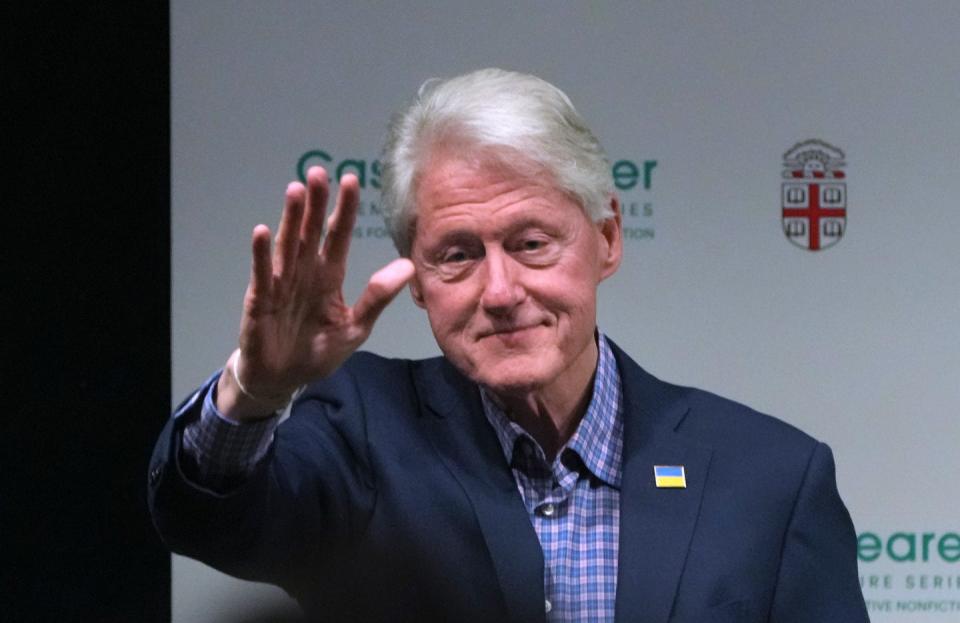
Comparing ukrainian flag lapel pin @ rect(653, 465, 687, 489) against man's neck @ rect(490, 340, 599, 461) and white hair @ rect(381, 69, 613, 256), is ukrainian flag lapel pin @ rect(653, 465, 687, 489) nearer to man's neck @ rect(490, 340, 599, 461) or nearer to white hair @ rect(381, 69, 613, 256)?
man's neck @ rect(490, 340, 599, 461)

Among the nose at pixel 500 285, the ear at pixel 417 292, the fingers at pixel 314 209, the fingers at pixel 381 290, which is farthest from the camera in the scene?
the ear at pixel 417 292

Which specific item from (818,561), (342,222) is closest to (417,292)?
(342,222)

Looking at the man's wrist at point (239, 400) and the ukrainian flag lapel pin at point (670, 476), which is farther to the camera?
the ukrainian flag lapel pin at point (670, 476)

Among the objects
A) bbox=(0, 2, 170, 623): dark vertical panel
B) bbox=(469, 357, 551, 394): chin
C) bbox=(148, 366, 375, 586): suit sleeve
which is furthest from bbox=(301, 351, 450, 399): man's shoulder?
bbox=(0, 2, 170, 623): dark vertical panel

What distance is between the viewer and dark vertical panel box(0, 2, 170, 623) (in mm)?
3330

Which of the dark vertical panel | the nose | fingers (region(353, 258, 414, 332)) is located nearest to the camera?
fingers (region(353, 258, 414, 332))

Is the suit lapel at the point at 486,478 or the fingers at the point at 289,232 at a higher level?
the fingers at the point at 289,232

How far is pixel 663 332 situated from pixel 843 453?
1.57 ft

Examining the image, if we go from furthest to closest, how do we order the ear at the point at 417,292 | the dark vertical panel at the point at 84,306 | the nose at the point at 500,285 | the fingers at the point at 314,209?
the dark vertical panel at the point at 84,306 → the ear at the point at 417,292 → the nose at the point at 500,285 → the fingers at the point at 314,209

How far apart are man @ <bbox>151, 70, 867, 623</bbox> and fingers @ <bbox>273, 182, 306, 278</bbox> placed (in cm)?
25

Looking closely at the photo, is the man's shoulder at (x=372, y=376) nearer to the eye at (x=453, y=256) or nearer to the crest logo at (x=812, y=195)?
the eye at (x=453, y=256)

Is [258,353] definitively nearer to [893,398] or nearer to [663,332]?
[663,332]

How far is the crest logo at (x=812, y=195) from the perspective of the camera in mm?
3418

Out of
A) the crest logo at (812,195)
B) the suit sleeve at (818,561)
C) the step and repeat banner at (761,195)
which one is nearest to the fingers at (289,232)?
the suit sleeve at (818,561)
